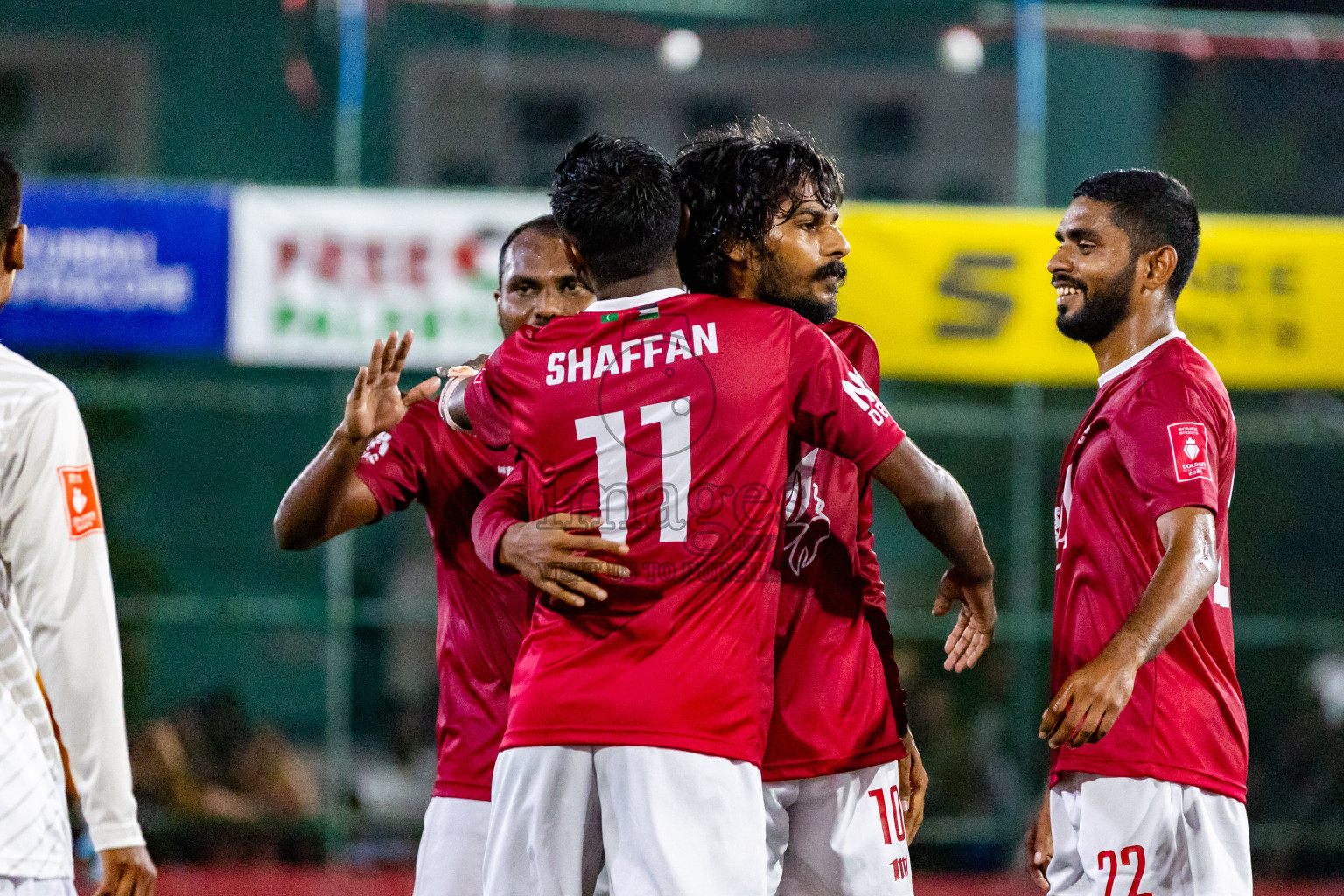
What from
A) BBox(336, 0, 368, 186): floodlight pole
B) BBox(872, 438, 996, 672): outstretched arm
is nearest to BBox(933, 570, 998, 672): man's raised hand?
BBox(872, 438, 996, 672): outstretched arm

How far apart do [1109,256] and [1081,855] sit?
1461mm

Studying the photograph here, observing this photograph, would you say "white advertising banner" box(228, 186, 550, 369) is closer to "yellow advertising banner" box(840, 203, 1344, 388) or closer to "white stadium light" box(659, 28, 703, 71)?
"yellow advertising banner" box(840, 203, 1344, 388)

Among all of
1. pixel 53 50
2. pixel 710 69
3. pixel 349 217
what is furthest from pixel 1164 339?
pixel 53 50

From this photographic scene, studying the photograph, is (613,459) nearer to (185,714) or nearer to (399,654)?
(185,714)

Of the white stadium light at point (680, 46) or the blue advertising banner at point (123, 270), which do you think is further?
the white stadium light at point (680, 46)

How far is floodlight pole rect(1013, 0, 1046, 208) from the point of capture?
29.0 ft

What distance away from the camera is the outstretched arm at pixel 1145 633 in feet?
9.62

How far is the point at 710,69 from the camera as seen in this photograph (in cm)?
1376

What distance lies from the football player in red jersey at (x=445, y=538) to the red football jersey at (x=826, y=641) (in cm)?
66

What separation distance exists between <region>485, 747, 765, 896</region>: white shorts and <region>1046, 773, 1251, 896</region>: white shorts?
998 mm

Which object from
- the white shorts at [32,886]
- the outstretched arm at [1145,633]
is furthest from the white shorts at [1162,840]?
the white shorts at [32,886]

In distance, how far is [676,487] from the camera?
2.82 meters

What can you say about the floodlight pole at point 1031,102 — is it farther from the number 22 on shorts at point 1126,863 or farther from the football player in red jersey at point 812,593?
the number 22 on shorts at point 1126,863

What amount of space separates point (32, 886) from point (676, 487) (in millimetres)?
1325
